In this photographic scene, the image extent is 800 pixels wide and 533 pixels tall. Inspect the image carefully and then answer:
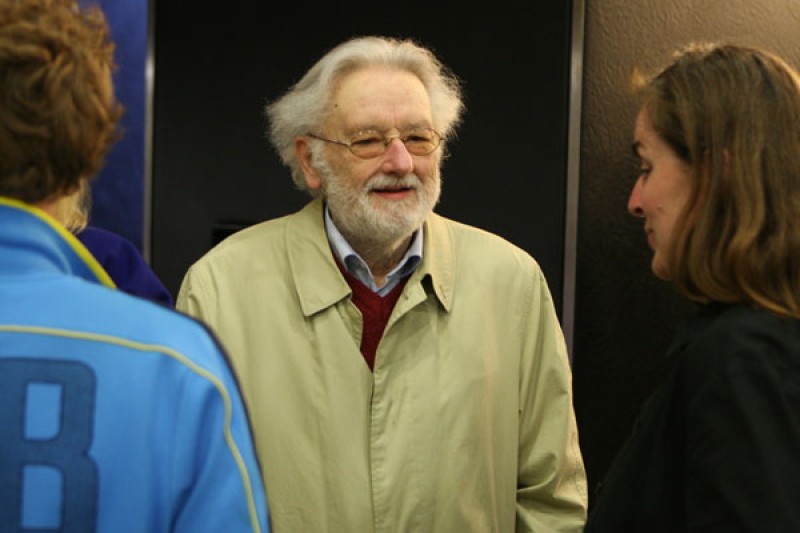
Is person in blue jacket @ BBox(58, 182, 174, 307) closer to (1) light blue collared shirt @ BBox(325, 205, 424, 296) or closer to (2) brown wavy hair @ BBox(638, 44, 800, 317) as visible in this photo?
(1) light blue collared shirt @ BBox(325, 205, 424, 296)

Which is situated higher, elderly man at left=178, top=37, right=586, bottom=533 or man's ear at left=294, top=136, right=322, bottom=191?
man's ear at left=294, top=136, right=322, bottom=191

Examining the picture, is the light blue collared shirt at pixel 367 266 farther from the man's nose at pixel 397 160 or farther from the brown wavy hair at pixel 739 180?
the brown wavy hair at pixel 739 180

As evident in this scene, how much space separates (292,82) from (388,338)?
3.26 ft

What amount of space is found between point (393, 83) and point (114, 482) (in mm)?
1407

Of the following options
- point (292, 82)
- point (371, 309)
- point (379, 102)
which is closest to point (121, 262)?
point (371, 309)

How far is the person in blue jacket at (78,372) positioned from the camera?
1077 millimetres

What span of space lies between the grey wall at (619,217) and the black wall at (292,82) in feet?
0.29

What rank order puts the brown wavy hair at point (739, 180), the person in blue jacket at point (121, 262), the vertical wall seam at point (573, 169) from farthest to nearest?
the vertical wall seam at point (573, 169) < the person in blue jacket at point (121, 262) < the brown wavy hair at point (739, 180)

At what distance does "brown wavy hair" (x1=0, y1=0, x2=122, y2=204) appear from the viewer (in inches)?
44.3

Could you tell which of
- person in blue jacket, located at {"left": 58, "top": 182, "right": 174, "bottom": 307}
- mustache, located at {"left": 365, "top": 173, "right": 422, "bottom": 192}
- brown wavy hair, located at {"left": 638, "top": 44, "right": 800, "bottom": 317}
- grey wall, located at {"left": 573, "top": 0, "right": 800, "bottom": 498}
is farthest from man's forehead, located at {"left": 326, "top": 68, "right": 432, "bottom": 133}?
brown wavy hair, located at {"left": 638, "top": 44, "right": 800, "bottom": 317}

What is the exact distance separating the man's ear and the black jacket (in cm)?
112

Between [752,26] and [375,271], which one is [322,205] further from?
[752,26]

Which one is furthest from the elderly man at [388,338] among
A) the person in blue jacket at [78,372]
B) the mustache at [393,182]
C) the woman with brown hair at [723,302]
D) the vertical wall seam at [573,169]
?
the person in blue jacket at [78,372]

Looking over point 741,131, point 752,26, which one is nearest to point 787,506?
point 741,131
